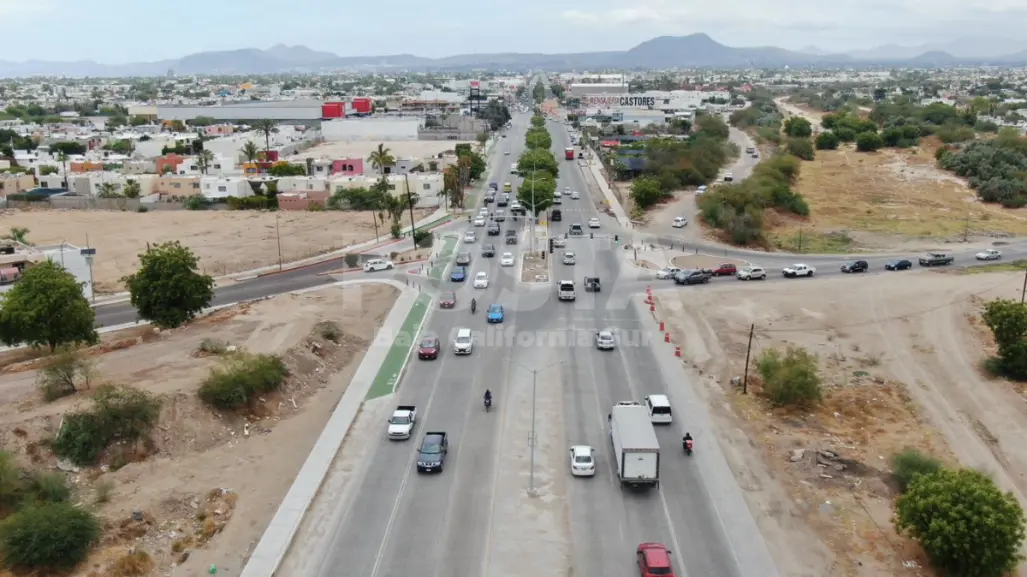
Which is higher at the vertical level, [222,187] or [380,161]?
[380,161]

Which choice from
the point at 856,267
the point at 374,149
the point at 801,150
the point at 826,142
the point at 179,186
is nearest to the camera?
the point at 856,267

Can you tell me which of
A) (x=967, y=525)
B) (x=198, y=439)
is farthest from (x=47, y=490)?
(x=967, y=525)

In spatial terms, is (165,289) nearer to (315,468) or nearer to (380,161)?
(315,468)

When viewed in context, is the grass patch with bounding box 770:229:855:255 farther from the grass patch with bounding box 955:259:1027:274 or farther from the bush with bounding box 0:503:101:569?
the bush with bounding box 0:503:101:569

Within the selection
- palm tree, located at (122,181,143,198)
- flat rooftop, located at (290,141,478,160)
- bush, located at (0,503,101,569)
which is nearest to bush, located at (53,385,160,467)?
bush, located at (0,503,101,569)

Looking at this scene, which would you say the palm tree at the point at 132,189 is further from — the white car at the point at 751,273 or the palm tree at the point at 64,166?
the white car at the point at 751,273

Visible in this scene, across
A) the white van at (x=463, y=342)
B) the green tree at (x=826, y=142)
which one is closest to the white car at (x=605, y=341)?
the white van at (x=463, y=342)
